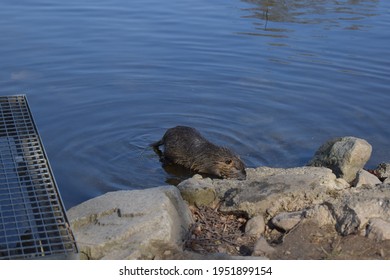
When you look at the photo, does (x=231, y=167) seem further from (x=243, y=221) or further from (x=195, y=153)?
(x=243, y=221)

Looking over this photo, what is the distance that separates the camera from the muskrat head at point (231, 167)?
8426mm

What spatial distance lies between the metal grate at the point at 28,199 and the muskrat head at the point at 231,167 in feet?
8.50

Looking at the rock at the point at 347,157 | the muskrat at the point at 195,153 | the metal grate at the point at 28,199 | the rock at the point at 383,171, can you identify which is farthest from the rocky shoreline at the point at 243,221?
the muskrat at the point at 195,153

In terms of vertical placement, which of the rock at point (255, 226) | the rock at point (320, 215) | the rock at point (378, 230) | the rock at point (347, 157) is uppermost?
the rock at point (378, 230)

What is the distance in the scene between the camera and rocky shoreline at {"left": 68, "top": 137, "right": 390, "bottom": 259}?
18.3 feet

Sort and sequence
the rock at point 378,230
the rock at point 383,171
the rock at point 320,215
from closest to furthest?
the rock at point 378,230 < the rock at point 320,215 < the rock at point 383,171

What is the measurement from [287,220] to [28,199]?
7.88 ft

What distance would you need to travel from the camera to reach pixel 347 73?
12.3 metres

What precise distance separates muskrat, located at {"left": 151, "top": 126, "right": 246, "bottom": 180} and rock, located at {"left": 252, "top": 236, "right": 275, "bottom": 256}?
2834mm

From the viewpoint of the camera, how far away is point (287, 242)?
5.89 metres

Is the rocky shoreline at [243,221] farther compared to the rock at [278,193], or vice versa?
the rock at [278,193]

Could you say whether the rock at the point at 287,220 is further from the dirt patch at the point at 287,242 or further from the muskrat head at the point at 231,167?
the muskrat head at the point at 231,167

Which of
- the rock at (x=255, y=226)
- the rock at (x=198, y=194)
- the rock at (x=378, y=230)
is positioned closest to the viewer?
the rock at (x=378, y=230)

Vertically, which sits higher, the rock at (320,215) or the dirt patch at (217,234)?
the rock at (320,215)
